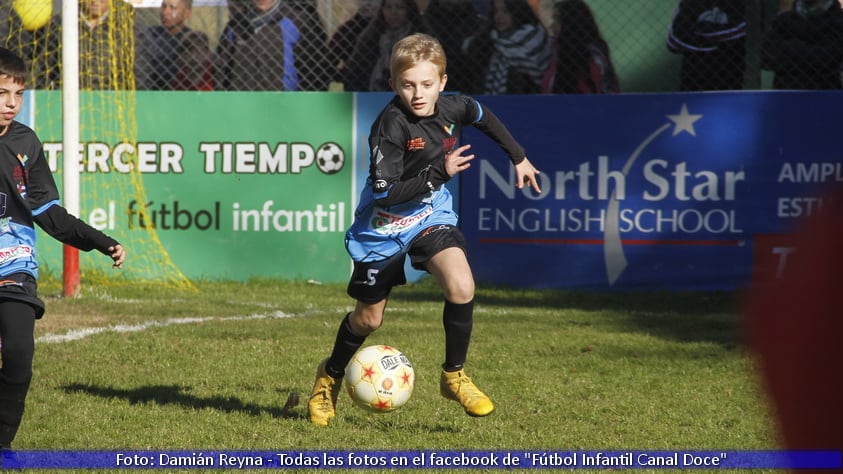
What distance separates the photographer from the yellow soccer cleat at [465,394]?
5164 millimetres

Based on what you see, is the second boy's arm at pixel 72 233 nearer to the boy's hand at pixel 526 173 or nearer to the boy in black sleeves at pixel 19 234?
the boy in black sleeves at pixel 19 234

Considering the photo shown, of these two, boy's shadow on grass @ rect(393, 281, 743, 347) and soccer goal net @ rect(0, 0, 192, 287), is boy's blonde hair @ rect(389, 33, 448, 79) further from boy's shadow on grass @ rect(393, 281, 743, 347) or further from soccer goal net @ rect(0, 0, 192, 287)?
soccer goal net @ rect(0, 0, 192, 287)

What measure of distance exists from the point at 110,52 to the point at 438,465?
7165 millimetres

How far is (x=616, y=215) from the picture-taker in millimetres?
10617

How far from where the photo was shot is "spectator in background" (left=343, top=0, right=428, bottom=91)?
10852 millimetres

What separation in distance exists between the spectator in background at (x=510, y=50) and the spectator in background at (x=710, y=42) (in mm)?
1248

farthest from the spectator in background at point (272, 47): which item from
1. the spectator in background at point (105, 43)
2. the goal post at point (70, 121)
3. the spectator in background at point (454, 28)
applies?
the goal post at point (70, 121)

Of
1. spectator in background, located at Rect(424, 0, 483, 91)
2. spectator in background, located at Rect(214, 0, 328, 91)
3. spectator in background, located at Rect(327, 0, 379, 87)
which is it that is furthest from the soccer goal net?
spectator in background, located at Rect(424, 0, 483, 91)

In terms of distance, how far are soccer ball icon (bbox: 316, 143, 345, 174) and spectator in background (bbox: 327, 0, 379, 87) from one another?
0.83 meters

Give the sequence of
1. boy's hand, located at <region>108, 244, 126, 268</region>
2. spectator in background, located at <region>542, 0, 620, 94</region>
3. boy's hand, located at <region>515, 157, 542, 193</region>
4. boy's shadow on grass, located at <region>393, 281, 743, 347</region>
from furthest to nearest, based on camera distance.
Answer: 1. spectator in background, located at <region>542, 0, 620, 94</region>
2. boy's shadow on grass, located at <region>393, 281, 743, 347</region>
3. boy's hand, located at <region>515, 157, 542, 193</region>
4. boy's hand, located at <region>108, 244, 126, 268</region>

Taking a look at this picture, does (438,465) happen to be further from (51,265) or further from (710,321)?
(51,265)

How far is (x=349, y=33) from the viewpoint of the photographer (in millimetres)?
10969

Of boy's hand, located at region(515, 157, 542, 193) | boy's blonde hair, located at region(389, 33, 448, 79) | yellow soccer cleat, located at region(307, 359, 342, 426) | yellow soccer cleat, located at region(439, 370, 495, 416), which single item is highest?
boy's blonde hair, located at region(389, 33, 448, 79)

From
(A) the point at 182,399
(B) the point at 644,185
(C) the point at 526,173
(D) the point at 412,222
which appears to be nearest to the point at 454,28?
(B) the point at 644,185
